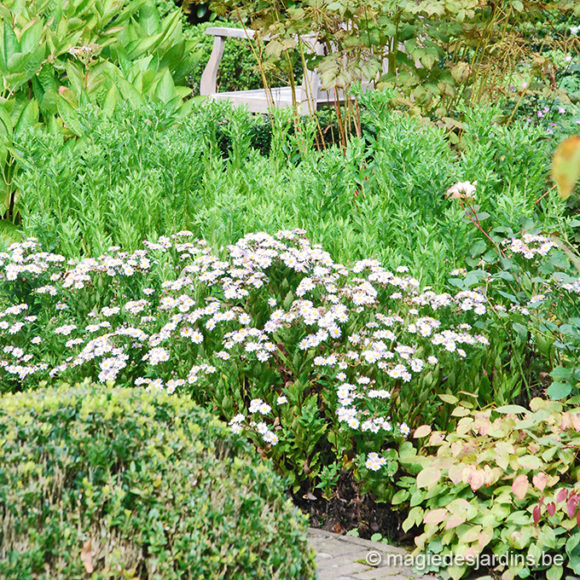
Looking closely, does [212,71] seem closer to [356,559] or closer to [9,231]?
[9,231]

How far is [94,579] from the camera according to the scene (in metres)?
1.78

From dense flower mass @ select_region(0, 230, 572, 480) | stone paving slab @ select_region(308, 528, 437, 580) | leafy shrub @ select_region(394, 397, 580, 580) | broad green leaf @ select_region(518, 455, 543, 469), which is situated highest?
dense flower mass @ select_region(0, 230, 572, 480)

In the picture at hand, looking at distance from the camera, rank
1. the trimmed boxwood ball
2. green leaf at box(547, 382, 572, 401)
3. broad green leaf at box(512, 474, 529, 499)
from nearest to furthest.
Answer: the trimmed boxwood ball
broad green leaf at box(512, 474, 529, 499)
green leaf at box(547, 382, 572, 401)

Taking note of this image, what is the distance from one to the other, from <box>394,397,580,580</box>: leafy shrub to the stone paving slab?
0.12 metres

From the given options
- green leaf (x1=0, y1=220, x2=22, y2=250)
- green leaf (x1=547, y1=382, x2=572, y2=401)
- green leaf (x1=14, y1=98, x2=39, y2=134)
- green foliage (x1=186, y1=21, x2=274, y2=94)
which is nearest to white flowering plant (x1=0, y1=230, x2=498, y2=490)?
green leaf (x1=547, y1=382, x2=572, y2=401)

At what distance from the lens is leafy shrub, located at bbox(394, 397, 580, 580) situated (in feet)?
9.32

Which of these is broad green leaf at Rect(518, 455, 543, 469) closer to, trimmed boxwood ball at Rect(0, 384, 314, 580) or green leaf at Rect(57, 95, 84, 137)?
trimmed boxwood ball at Rect(0, 384, 314, 580)

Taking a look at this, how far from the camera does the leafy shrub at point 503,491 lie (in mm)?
2840

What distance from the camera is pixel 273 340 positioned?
11.9ft

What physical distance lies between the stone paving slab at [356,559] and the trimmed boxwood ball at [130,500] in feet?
2.38

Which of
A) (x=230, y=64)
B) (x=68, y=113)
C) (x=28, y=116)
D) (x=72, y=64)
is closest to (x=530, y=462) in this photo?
(x=68, y=113)

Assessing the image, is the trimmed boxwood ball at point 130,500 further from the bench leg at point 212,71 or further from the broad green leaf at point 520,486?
the bench leg at point 212,71

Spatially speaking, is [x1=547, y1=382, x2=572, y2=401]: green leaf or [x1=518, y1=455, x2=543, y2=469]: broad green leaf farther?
[x1=547, y1=382, x2=572, y2=401]: green leaf

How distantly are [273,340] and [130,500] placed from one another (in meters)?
1.69
